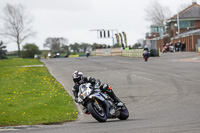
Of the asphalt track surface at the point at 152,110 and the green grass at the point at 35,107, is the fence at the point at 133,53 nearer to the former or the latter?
the asphalt track surface at the point at 152,110

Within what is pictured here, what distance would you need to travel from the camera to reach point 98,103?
391 inches

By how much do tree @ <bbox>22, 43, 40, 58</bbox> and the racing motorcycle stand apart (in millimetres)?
94780

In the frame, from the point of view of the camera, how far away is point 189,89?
17.1m

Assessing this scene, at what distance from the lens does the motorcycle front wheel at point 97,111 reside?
974 centimetres

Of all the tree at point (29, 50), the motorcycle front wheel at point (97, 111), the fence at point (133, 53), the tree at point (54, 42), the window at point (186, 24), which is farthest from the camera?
the tree at point (54, 42)

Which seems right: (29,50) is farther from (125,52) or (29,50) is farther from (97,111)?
(97,111)

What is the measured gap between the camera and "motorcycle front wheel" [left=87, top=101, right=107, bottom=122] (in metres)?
9.74

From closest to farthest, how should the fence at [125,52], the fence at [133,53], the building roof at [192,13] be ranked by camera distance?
the fence at [125,52], the fence at [133,53], the building roof at [192,13]

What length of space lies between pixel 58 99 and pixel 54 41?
6421 inches

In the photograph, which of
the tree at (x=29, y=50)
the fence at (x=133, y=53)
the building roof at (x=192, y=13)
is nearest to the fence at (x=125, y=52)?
the fence at (x=133, y=53)

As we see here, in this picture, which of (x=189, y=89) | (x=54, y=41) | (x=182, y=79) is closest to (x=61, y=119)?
(x=189, y=89)

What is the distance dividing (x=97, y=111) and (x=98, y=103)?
0.21 meters

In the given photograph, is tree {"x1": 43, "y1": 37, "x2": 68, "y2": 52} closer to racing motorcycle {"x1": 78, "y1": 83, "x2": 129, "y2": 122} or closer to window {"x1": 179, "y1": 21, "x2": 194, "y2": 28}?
window {"x1": 179, "y1": 21, "x2": 194, "y2": 28}

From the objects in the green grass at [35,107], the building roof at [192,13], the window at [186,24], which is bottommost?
the green grass at [35,107]
